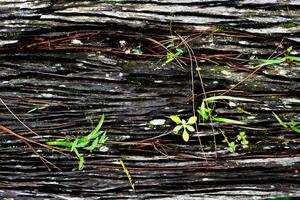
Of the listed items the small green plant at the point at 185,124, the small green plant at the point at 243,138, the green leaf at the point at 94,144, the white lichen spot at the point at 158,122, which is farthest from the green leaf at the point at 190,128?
the green leaf at the point at 94,144

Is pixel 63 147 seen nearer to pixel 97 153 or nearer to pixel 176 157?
pixel 97 153

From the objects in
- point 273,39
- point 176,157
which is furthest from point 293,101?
point 176,157

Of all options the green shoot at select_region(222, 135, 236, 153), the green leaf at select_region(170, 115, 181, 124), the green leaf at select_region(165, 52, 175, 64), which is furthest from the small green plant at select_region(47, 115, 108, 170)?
the green shoot at select_region(222, 135, 236, 153)

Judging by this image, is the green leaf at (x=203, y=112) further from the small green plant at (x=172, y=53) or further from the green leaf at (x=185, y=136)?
the small green plant at (x=172, y=53)

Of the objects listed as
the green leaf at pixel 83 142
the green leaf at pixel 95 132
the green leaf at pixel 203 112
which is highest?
the green leaf at pixel 203 112

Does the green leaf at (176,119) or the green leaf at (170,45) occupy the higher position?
the green leaf at (170,45)

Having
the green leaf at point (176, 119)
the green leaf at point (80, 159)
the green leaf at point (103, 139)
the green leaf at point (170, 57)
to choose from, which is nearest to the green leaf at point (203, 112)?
the green leaf at point (176, 119)

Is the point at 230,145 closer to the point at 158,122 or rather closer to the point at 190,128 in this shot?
the point at 190,128
